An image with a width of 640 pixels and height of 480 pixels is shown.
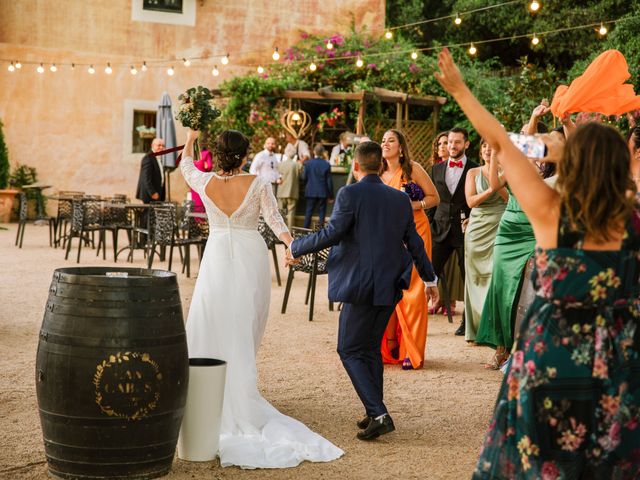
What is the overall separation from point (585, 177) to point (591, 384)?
694mm

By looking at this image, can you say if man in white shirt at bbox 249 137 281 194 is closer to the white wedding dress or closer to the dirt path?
the dirt path

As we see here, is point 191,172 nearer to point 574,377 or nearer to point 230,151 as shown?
point 230,151

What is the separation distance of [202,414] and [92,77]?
20.5 metres

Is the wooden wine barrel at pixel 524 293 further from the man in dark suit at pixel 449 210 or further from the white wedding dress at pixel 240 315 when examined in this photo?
the man in dark suit at pixel 449 210

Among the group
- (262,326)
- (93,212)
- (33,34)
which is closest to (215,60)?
(33,34)

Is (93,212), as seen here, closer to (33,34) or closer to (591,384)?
(33,34)

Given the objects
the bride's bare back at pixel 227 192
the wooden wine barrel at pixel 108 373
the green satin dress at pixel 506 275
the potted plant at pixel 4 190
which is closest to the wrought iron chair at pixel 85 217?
the potted plant at pixel 4 190

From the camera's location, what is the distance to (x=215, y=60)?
2494 centimetres

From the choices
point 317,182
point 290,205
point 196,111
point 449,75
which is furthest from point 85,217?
point 449,75

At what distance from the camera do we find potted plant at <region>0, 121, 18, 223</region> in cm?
2212

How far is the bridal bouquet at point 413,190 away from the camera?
7.67 m

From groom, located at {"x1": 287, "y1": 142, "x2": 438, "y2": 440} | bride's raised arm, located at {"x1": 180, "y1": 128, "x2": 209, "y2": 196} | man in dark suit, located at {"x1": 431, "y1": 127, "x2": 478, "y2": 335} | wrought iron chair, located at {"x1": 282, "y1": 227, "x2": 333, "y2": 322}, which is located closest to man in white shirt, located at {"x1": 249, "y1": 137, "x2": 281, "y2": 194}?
wrought iron chair, located at {"x1": 282, "y1": 227, "x2": 333, "y2": 322}

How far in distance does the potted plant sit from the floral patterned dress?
20.4 metres

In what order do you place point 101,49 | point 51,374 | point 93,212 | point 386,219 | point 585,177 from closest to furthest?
point 585,177 < point 51,374 < point 386,219 < point 93,212 < point 101,49
